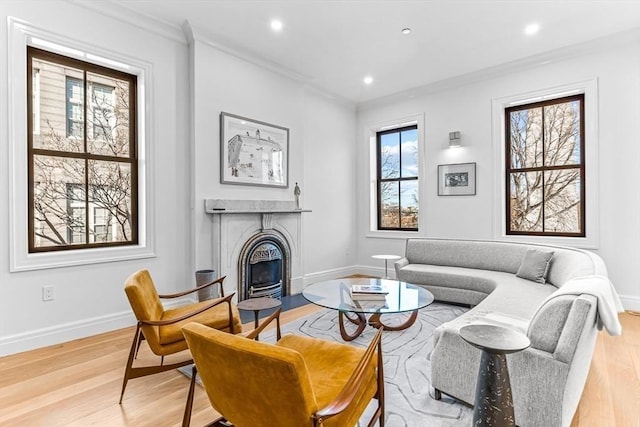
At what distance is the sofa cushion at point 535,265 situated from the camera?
340 cm

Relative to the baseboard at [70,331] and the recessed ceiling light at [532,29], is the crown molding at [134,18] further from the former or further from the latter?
the recessed ceiling light at [532,29]

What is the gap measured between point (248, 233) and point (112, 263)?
4.75 feet

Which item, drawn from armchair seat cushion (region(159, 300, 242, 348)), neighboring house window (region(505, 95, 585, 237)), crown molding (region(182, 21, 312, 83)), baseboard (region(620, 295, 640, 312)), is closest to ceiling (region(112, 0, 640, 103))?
crown molding (region(182, 21, 312, 83))

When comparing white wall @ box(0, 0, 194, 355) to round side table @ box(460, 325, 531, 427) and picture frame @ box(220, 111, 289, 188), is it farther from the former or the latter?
round side table @ box(460, 325, 531, 427)

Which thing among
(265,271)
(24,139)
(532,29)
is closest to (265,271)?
(265,271)

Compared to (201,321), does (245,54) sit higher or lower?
higher

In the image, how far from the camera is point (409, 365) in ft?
8.22

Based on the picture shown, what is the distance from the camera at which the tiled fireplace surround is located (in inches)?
150

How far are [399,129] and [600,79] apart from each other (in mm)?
2686

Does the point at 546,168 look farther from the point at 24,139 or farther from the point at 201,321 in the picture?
the point at 24,139

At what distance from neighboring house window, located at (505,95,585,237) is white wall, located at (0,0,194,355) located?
4.36 m

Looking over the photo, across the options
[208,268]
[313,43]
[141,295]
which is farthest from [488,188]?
[141,295]

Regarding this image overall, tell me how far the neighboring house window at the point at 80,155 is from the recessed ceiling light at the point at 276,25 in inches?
62.3

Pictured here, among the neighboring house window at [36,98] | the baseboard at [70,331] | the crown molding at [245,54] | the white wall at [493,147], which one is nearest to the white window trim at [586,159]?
the white wall at [493,147]
